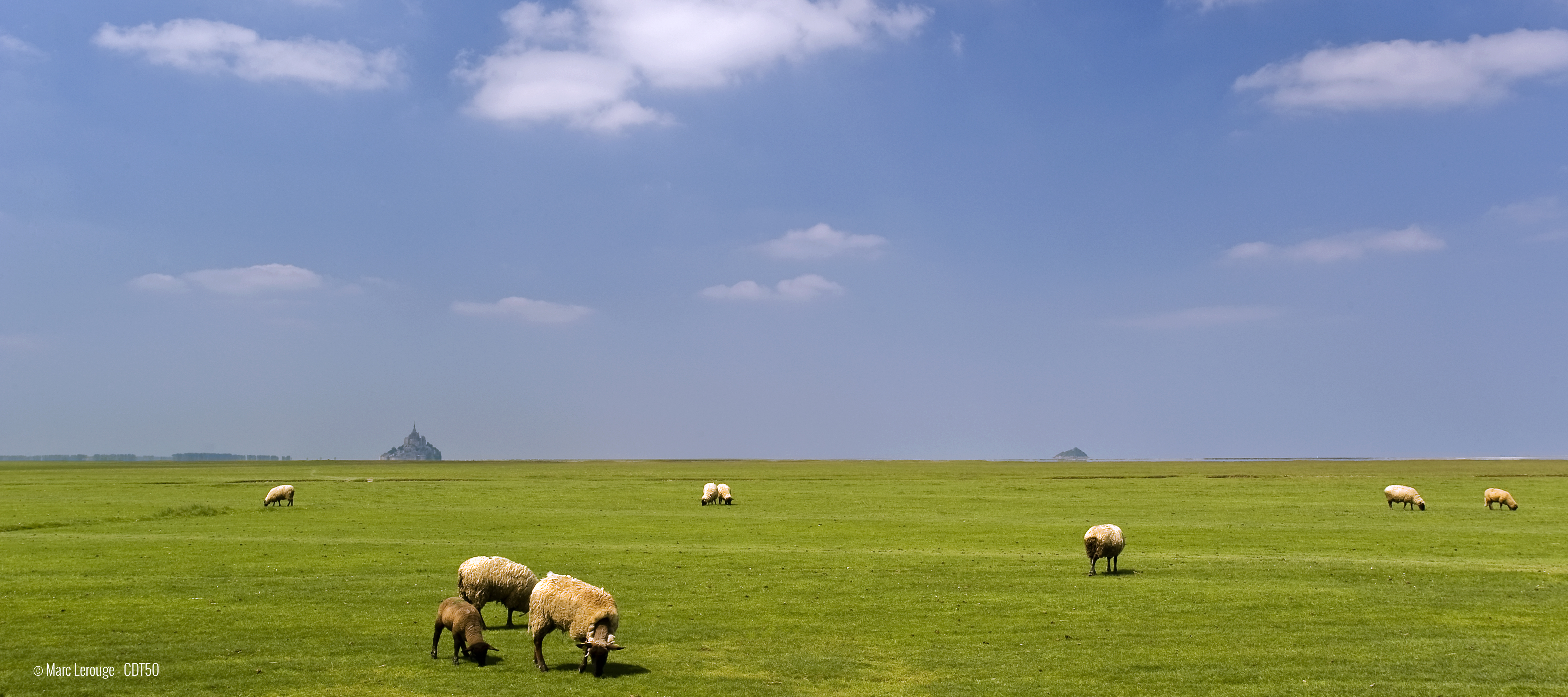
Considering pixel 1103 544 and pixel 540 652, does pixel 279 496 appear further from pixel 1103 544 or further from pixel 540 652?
pixel 1103 544

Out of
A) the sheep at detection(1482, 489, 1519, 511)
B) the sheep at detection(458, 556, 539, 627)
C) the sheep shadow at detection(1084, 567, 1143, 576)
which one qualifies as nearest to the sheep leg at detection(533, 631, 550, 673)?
the sheep at detection(458, 556, 539, 627)

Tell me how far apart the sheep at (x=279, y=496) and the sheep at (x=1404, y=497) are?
68.7 metres

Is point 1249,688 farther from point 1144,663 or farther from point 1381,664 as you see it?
point 1381,664

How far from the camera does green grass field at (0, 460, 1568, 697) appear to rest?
17281mm

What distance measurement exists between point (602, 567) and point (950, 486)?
191 ft

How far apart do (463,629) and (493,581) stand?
3009 millimetres

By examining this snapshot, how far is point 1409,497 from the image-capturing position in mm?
57625

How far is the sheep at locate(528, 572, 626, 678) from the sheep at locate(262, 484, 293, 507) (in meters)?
52.6

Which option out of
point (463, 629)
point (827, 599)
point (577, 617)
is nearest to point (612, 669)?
point (577, 617)

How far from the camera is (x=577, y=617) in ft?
58.0

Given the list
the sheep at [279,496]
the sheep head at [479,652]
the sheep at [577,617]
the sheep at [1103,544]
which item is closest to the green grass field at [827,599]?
the sheep head at [479,652]

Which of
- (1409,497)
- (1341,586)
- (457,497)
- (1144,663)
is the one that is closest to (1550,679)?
(1144,663)

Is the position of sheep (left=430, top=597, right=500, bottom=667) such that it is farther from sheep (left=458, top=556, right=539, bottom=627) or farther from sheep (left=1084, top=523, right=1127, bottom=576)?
sheep (left=1084, top=523, right=1127, bottom=576)

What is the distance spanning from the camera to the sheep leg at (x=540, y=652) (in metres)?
17.5
